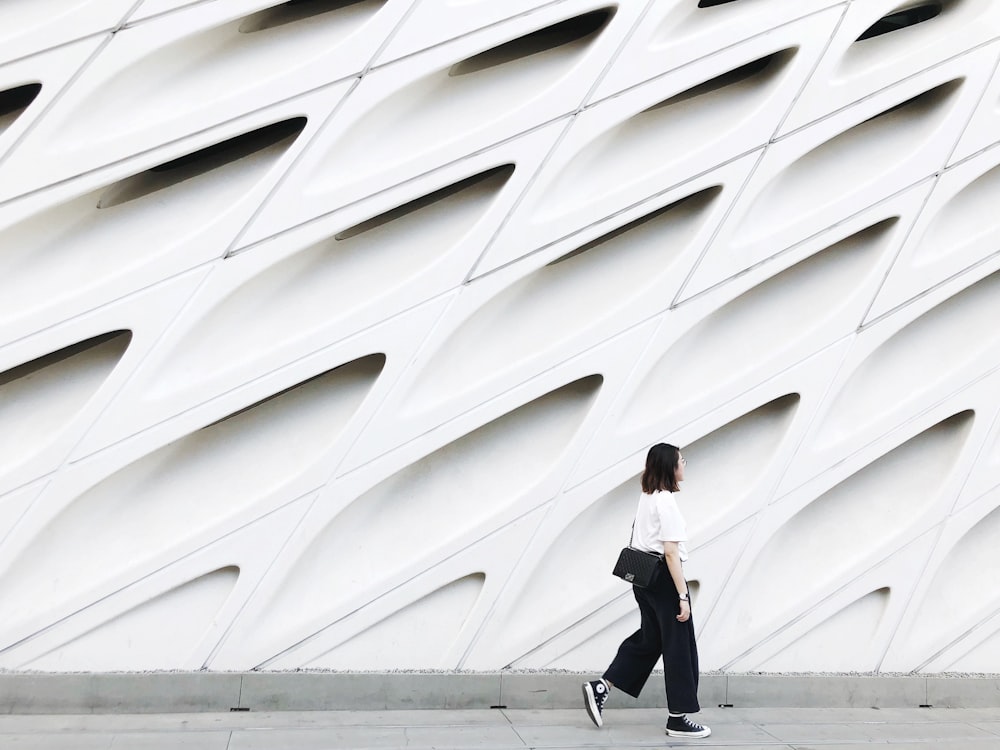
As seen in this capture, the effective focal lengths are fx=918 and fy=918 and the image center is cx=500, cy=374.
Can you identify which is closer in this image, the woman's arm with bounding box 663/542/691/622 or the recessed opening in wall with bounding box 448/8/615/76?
the woman's arm with bounding box 663/542/691/622

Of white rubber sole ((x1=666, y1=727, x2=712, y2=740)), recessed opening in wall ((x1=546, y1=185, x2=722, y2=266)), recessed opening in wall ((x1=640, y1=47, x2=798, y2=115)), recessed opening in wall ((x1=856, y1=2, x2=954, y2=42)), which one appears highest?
recessed opening in wall ((x1=640, y1=47, x2=798, y2=115))

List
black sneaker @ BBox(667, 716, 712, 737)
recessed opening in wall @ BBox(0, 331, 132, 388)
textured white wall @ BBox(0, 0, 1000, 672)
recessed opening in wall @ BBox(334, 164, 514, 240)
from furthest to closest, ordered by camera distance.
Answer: recessed opening in wall @ BBox(334, 164, 514, 240) < recessed opening in wall @ BBox(0, 331, 132, 388) < textured white wall @ BBox(0, 0, 1000, 672) < black sneaker @ BBox(667, 716, 712, 737)

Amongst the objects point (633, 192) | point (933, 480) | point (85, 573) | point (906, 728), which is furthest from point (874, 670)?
point (85, 573)

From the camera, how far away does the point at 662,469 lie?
5480 mm

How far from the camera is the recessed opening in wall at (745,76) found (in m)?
6.66

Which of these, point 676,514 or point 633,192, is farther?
point 633,192

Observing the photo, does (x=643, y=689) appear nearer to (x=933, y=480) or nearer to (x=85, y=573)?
(x=933, y=480)

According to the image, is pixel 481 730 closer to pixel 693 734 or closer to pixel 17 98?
pixel 693 734

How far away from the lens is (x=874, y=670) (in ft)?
22.2

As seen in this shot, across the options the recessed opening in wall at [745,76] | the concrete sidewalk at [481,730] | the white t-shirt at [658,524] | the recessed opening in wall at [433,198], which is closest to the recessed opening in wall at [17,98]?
the recessed opening in wall at [433,198]

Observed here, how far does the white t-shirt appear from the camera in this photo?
5426 mm

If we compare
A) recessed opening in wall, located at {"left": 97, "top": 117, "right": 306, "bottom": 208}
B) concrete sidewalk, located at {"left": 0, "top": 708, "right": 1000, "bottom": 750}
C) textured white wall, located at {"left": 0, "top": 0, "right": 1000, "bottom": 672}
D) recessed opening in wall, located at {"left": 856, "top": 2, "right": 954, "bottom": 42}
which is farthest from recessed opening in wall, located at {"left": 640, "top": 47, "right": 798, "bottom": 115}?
concrete sidewalk, located at {"left": 0, "top": 708, "right": 1000, "bottom": 750}

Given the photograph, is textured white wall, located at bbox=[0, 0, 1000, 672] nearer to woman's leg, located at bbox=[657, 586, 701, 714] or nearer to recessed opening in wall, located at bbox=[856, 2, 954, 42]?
recessed opening in wall, located at bbox=[856, 2, 954, 42]

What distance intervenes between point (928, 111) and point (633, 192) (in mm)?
2557
